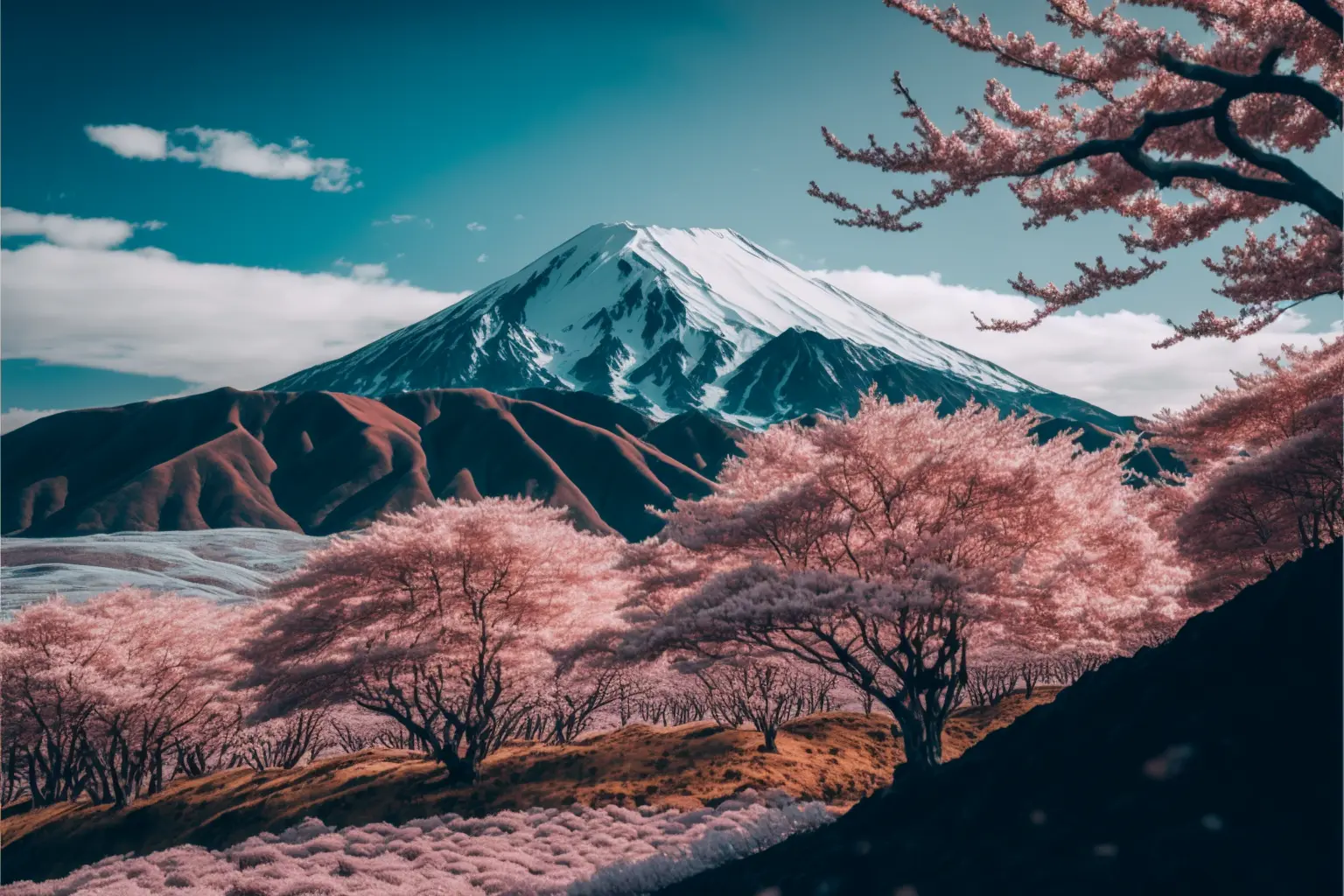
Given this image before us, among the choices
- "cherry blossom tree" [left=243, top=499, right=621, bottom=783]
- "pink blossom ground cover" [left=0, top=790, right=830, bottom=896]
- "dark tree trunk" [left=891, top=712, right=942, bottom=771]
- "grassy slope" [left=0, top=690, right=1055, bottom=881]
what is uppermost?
"cherry blossom tree" [left=243, top=499, right=621, bottom=783]

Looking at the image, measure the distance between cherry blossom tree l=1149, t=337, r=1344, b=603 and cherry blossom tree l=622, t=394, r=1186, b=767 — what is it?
3.44 m

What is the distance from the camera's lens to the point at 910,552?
17844mm

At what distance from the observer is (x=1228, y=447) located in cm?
2848

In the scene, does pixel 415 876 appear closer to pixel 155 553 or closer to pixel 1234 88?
pixel 1234 88

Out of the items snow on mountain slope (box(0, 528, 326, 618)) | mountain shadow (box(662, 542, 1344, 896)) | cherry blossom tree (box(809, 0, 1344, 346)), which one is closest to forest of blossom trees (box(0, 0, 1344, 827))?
cherry blossom tree (box(809, 0, 1344, 346))

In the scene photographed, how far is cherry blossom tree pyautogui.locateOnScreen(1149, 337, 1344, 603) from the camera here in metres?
19.8

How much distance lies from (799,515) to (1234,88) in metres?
12.4

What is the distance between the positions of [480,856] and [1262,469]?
70.9 ft

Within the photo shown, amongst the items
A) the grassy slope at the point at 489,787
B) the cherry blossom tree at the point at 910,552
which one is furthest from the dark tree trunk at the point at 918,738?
the grassy slope at the point at 489,787

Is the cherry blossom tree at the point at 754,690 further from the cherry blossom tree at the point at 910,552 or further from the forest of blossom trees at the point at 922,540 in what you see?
the cherry blossom tree at the point at 910,552

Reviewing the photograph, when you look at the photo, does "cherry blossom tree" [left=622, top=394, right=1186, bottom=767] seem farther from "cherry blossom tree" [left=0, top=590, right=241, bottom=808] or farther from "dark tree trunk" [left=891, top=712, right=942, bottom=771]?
"cherry blossom tree" [left=0, top=590, right=241, bottom=808]

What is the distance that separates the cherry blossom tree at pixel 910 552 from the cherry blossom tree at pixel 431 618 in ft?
15.8

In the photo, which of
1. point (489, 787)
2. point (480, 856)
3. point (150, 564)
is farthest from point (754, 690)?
point (150, 564)

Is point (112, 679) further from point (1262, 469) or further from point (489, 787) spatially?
point (1262, 469)
